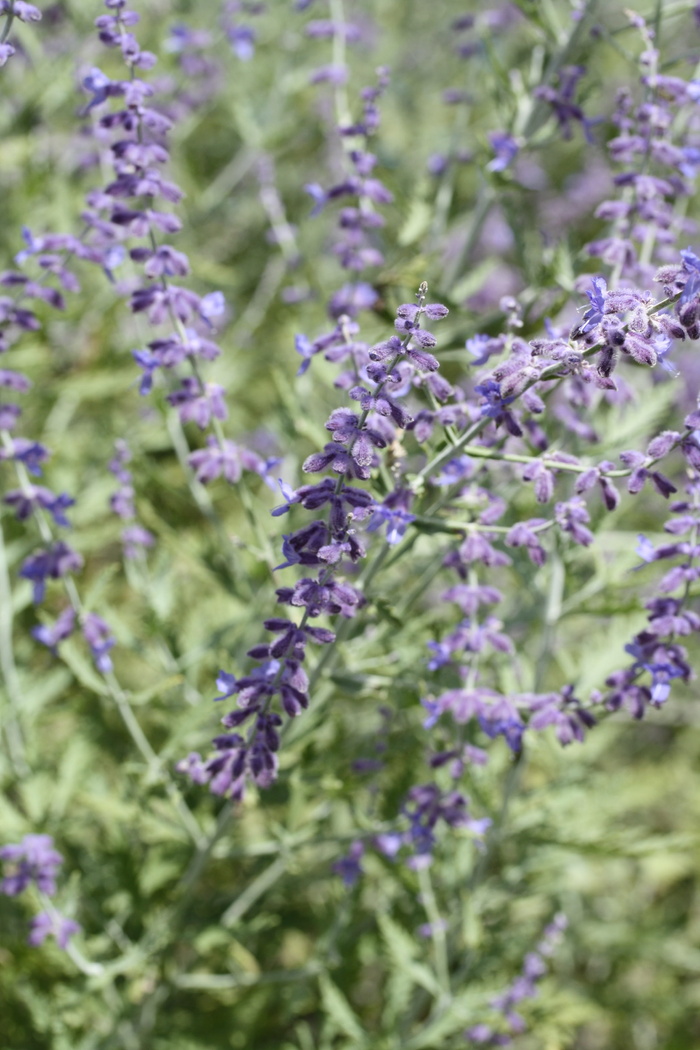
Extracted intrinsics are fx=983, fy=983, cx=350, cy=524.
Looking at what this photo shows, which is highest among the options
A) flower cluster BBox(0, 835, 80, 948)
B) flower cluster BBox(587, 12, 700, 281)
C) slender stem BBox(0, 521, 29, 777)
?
flower cluster BBox(587, 12, 700, 281)

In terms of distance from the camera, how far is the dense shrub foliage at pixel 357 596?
7.58 feet

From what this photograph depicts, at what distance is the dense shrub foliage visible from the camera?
91.0 inches

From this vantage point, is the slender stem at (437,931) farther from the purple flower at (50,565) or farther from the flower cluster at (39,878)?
the purple flower at (50,565)

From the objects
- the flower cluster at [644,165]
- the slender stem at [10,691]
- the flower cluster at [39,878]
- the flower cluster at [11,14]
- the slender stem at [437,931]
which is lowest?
the slender stem at [437,931]

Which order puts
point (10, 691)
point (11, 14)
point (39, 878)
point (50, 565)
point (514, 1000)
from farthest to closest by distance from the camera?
point (10, 691), point (514, 1000), point (39, 878), point (50, 565), point (11, 14)

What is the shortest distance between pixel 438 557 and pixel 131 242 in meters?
2.55

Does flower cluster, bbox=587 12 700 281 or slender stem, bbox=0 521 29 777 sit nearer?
flower cluster, bbox=587 12 700 281

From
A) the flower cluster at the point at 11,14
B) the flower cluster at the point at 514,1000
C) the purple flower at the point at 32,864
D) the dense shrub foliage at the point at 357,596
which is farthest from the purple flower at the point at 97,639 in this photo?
the flower cluster at the point at 514,1000

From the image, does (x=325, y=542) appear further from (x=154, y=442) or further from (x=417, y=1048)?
(x=154, y=442)

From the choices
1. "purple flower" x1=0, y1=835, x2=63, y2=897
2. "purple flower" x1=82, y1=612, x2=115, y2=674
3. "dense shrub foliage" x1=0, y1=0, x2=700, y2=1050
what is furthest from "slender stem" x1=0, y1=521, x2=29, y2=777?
"purple flower" x1=82, y1=612, x2=115, y2=674

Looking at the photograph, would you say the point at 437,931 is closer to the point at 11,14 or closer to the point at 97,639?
the point at 97,639

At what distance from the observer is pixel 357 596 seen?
2.09 metres

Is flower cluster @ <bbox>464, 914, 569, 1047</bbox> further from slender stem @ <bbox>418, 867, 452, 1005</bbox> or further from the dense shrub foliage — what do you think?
slender stem @ <bbox>418, 867, 452, 1005</bbox>

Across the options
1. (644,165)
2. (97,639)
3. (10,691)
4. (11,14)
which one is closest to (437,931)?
(97,639)
